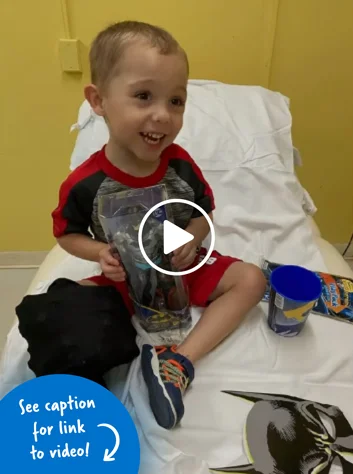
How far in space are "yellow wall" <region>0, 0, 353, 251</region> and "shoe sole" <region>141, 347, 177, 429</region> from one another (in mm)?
947

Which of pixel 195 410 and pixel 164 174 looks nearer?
pixel 195 410

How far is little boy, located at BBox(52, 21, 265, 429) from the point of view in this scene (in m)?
0.78

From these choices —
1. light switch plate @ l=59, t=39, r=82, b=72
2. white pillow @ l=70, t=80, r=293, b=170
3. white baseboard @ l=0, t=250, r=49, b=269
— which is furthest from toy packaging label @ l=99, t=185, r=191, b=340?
white baseboard @ l=0, t=250, r=49, b=269

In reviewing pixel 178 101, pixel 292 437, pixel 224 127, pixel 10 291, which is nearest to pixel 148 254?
pixel 178 101

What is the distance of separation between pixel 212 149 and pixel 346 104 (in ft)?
1.91

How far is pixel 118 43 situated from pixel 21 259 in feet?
4.13

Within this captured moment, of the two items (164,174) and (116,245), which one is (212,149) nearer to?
(164,174)

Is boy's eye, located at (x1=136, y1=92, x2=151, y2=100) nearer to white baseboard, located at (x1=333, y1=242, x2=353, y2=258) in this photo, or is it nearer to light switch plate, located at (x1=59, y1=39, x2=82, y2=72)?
light switch plate, located at (x1=59, y1=39, x2=82, y2=72)

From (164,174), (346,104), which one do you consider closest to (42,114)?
(164,174)

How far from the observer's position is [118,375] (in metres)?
0.89

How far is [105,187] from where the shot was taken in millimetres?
899

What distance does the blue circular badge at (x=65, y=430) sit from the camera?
62 centimetres

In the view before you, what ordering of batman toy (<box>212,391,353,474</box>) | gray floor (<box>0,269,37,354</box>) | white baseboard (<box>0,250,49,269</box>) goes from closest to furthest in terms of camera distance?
batman toy (<box>212,391,353,474</box>) < gray floor (<box>0,269,37,354</box>) < white baseboard (<box>0,250,49,269</box>)

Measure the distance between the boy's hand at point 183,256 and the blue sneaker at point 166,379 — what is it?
17cm
